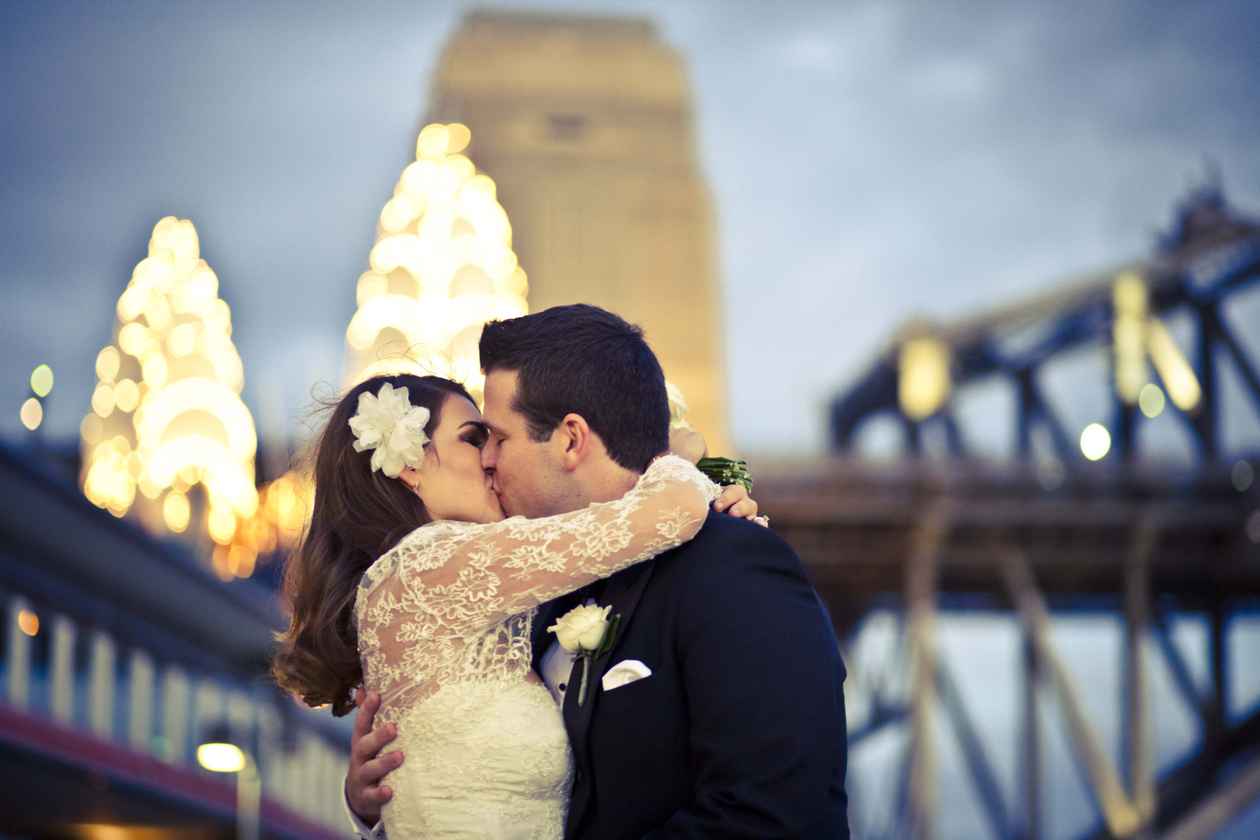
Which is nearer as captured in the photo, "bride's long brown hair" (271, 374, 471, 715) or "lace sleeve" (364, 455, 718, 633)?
"lace sleeve" (364, 455, 718, 633)

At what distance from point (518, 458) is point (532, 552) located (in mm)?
208

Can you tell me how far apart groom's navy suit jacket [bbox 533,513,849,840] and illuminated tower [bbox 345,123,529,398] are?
13190mm

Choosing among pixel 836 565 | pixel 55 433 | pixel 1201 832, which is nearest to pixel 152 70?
pixel 55 433

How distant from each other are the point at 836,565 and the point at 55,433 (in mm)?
31889

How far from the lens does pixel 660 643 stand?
3.35 m

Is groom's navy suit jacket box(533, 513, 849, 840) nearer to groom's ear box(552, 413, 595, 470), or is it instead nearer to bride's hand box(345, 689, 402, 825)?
groom's ear box(552, 413, 595, 470)

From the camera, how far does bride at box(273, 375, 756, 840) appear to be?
11.5ft

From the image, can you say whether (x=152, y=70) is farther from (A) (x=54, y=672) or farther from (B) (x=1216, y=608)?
(A) (x=54, y=672)

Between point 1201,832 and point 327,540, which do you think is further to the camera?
point 1201,832

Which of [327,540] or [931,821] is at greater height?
[327,540]

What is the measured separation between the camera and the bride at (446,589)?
3.52 meters

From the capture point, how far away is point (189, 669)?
2292cm

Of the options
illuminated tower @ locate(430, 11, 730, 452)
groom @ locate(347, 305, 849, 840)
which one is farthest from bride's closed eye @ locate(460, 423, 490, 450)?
illuminated tower @ locate(430, 11, 730, 452)

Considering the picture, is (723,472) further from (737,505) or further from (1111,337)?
(1111,337)
